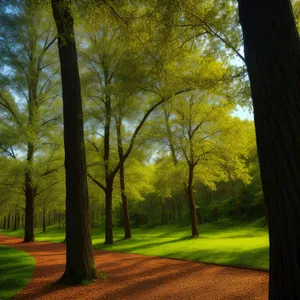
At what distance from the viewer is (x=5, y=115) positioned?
1922 centimetres

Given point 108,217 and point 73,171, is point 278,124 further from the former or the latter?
point 108,217

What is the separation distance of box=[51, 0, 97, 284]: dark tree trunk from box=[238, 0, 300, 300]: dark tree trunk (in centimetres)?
513

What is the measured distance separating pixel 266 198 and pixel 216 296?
357 cm

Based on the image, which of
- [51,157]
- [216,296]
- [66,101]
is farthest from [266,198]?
[51,157]

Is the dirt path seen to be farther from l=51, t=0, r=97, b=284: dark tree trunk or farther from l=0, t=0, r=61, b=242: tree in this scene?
l=0, t=0, r=61, b=242: tree

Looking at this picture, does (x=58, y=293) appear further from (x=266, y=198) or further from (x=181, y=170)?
(x=181, y=170)

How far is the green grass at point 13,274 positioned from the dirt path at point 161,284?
0.25 metres

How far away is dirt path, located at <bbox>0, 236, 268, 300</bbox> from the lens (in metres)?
5.61

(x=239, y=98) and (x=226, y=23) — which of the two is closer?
(x=226, y=23)

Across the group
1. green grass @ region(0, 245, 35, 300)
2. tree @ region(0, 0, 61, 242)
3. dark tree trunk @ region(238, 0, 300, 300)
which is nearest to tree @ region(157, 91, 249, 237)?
tree @ region(0, 0, 61, 242)

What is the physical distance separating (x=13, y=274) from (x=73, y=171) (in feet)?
13.3

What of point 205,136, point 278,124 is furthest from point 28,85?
point 278,124

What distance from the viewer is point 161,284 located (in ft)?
21.5

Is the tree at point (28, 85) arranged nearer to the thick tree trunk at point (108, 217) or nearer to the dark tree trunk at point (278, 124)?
the thick tree trunk at point (108, 217)
